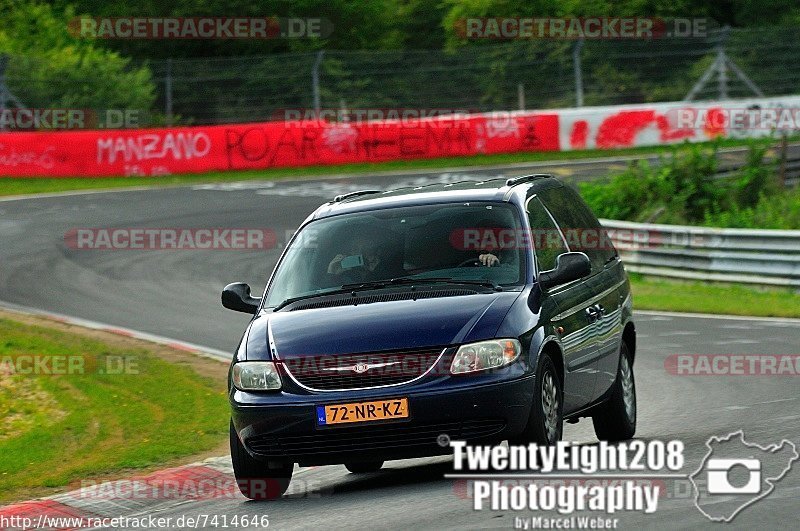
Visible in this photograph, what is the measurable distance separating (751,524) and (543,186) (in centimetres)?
407

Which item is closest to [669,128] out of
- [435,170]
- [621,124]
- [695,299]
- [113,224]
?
[621,124]

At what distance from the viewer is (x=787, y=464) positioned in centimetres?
806

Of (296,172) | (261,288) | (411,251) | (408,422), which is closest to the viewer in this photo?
(408,422)

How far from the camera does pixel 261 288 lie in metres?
22.1

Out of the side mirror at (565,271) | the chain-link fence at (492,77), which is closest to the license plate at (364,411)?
the side mirror at (565,271)

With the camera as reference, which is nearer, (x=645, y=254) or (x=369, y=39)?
(x=645, y=254)

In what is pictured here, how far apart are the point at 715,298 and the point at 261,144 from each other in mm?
18160

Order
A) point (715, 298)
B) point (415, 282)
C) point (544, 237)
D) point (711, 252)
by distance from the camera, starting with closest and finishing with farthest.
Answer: point (415, 282) → point (544, 237) → point (715, 298) → point (711, 252)

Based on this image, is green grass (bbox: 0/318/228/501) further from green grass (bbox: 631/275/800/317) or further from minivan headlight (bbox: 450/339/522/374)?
green grass (bbox: 631/275/800/317)

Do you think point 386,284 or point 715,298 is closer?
point 386,284

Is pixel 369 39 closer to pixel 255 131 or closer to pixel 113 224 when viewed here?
pixel 255 131

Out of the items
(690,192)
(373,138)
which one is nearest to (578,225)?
(690,192)

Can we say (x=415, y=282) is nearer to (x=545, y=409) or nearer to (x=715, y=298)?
(x=545, y=409)

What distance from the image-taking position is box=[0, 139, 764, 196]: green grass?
111ft
